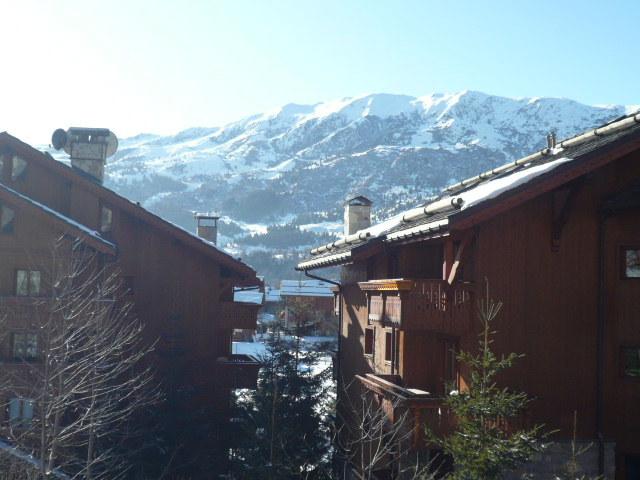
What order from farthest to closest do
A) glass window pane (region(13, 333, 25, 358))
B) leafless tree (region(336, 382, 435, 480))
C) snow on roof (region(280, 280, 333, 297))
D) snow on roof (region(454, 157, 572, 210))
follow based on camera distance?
1. snow on roof (region(280, 280, 333, 297))
2. glass window pane (region(13, 333, 25, 358))
3. snow on roof (region(454, 157, 572, 210))
4. leafless tree (region(336, 382, 435, 480))

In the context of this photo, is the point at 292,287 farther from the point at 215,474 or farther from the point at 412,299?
the point at 412,299

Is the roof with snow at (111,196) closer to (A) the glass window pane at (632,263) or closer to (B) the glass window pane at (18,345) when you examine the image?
(B) the glass window pane at (18,345)

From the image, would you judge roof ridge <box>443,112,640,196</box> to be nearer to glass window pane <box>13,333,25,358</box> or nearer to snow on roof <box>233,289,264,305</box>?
snow on roof <box>233,289,264,305</box>

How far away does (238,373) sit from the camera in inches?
893

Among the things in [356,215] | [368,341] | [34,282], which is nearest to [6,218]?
[34,282]

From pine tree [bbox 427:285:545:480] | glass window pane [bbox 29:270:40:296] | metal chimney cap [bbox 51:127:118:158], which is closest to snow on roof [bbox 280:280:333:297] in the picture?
metal chimney cap [bbox 51:127:118:158]

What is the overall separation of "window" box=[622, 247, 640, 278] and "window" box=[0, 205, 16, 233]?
1586 centimetres

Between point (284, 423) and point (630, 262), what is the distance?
941 cm

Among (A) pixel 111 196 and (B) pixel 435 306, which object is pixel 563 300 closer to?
(B) pixel 435 306

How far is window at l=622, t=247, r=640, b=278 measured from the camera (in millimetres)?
15562

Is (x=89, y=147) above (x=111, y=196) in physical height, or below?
above

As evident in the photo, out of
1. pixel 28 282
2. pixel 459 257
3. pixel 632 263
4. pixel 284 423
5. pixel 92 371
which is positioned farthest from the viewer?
pixel 28 282

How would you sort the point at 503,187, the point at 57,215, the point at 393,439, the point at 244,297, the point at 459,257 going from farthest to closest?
the point at 244,297 < the point at 57,215 < the point at 393,439 < the point at 459,257 < the point at 503,187

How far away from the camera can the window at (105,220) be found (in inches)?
902
